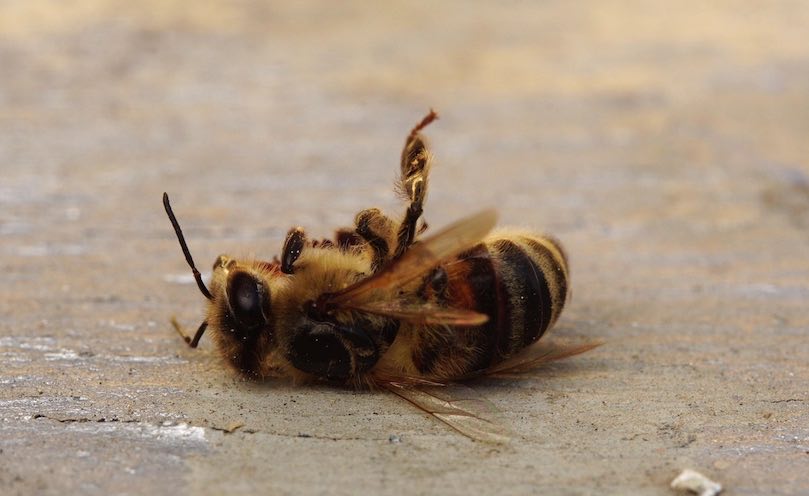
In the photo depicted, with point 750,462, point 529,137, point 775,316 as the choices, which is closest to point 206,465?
point 750,462

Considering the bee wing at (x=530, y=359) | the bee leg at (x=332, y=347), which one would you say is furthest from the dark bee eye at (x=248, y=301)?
the bee wing at (x=530, y=359)

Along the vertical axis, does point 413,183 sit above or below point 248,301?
above

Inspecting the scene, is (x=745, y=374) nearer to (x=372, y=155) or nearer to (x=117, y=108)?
(x=372, y=155)

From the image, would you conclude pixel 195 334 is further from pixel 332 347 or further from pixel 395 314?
pixel 395 314

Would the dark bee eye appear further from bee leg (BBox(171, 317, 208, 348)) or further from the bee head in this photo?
bee leg (BBox(171, 317, 208, 348))

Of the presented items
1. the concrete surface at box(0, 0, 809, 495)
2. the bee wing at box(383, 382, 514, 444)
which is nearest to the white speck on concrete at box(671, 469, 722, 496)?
the concrete surface at box(0, 0, 809, 495)

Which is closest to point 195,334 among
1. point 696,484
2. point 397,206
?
point 397,206
